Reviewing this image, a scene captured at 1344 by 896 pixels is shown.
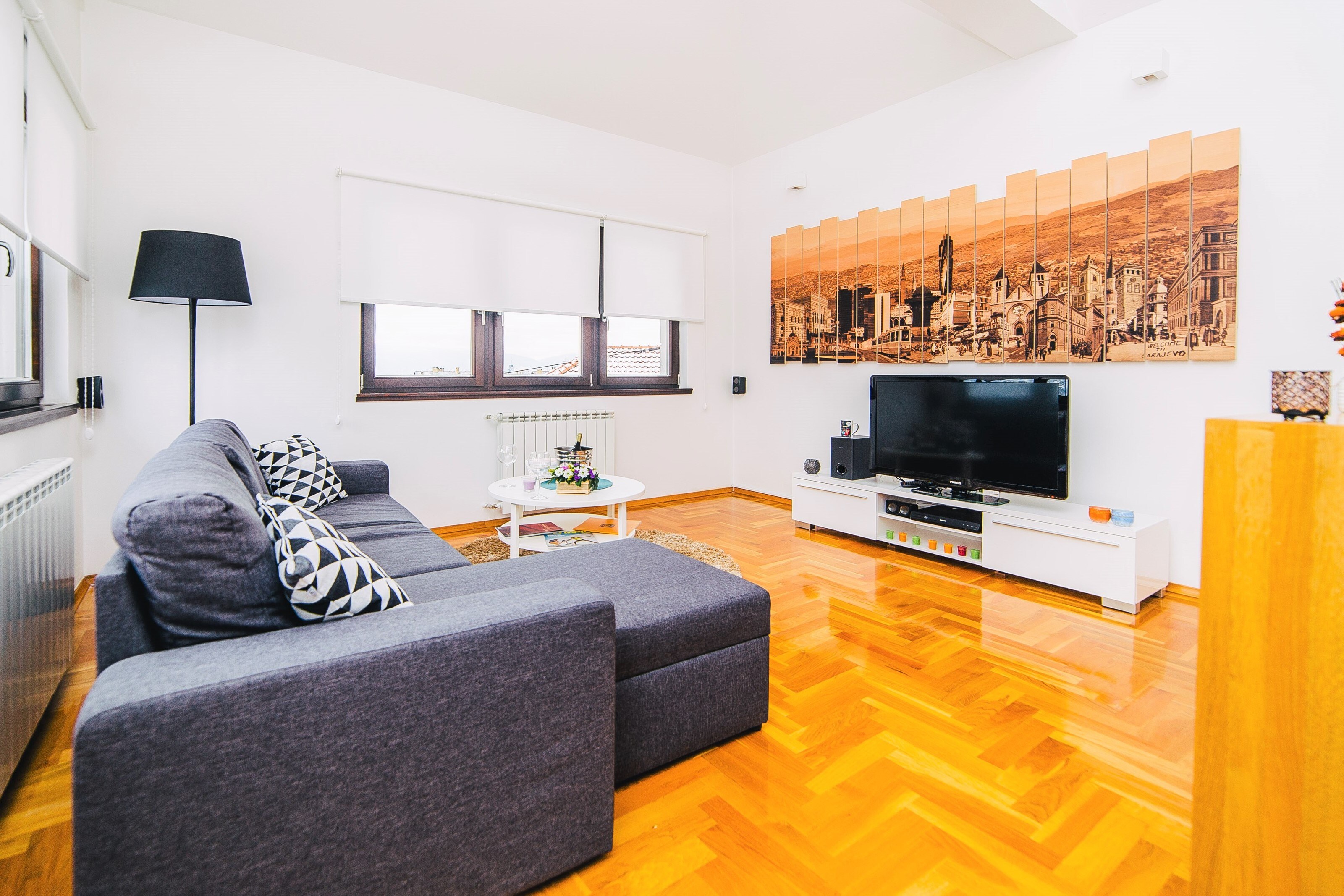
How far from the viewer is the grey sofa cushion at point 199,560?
1104 millimetres

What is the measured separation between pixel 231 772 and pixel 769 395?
4.84 metres

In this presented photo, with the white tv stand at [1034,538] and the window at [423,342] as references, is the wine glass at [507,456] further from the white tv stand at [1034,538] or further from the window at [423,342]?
the white tv stand at [1034,538]

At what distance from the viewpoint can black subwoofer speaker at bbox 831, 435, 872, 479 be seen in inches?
174

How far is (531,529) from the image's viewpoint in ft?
12.4

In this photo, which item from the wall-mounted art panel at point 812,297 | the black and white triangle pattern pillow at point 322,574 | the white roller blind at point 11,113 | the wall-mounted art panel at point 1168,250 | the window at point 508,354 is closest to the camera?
the black and white triangle pattern pillow at point 322,574

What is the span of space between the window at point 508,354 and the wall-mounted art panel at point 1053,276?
2.78 meters

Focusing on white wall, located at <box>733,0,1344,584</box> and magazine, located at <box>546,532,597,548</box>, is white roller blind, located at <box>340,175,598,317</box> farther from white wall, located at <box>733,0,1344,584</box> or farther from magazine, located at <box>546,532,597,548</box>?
white wall, located at <box>733,0,1344,584</box>

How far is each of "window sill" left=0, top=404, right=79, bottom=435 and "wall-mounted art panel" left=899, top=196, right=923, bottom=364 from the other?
436 centimetres

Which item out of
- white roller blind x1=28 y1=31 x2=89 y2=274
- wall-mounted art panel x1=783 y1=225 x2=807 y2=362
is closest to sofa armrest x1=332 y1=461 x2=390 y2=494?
white roller blind x1=28 y1=31 x2=89 y2=274

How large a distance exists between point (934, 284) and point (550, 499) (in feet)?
9.19

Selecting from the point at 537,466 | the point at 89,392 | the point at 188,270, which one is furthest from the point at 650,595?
the point at 89,392

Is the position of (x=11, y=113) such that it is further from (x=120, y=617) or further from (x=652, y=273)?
(x=652, y=273)

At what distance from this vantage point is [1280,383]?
1133 mm

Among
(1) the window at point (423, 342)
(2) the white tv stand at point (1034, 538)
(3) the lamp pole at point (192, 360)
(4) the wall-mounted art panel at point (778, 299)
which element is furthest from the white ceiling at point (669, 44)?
(2) the white tv stand at point (1034, 538)
